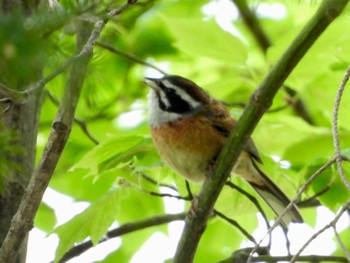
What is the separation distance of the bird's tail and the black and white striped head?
382mm

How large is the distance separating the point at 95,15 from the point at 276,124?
2.83 meters

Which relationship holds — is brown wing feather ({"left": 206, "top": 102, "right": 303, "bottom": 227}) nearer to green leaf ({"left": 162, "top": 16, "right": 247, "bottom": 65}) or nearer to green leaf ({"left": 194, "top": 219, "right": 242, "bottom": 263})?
green leaf ({"left": 162, "top": 16, "right": 247, "bottom": 65})

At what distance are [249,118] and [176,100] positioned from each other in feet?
3.97

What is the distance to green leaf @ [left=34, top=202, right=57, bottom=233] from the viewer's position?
15.8 ft

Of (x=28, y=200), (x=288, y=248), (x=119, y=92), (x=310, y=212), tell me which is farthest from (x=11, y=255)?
(x=119, y=92)

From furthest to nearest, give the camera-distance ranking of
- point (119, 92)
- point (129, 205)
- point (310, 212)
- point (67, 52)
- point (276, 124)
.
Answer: point (119, 92), point (129, 205), point (310, 212), point (276, 124), point (67, 52)

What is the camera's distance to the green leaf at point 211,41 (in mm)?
4031

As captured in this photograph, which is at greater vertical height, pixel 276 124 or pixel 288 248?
pixel 276 124

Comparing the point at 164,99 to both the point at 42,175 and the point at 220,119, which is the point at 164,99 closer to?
the point at 220,119

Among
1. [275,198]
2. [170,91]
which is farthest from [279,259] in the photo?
[170,91]

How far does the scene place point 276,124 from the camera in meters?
4.20

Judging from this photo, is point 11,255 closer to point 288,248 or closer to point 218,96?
point 288,248

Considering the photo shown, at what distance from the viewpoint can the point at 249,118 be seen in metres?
2.68

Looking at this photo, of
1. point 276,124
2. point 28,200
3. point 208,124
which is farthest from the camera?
point 276,124
